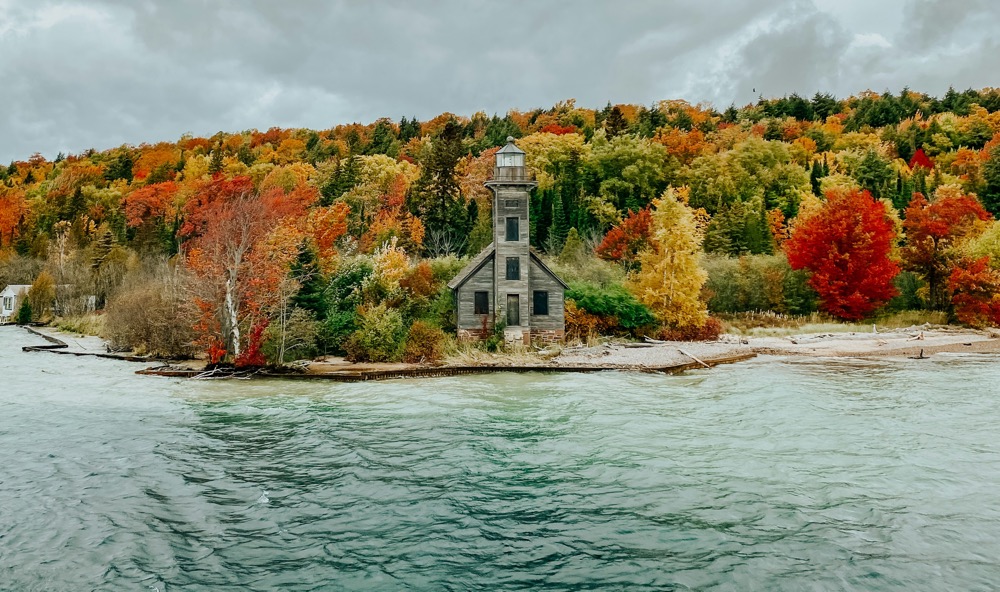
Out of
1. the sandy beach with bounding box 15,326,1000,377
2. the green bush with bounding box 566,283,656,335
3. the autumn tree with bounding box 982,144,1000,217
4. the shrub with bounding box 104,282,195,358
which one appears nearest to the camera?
the sandy beach with bounding box 15,326,1000,377

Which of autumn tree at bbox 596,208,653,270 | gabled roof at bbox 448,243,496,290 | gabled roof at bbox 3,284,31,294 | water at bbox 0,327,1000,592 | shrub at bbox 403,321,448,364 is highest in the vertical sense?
autumn tree at bbox 596,208,653,270

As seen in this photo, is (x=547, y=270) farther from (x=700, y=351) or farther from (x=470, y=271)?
(x=700, y=351)

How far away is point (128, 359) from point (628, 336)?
79.7ft

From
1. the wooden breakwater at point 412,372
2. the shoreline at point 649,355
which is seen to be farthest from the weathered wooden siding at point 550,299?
the wooden breakwater at point 412,372

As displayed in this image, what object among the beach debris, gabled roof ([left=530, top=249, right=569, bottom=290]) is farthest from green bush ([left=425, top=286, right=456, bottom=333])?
the beach debris

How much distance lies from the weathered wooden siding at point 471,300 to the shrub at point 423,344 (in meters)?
1.92

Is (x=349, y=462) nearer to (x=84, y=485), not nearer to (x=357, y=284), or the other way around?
(x=84, y=485)

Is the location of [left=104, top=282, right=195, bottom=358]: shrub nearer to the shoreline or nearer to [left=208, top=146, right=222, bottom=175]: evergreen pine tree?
the shoreline

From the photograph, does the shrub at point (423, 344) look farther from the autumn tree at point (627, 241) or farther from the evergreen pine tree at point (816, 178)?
the evergreen pine tree at point (816, 178)

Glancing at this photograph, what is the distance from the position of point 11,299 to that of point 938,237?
8326cm

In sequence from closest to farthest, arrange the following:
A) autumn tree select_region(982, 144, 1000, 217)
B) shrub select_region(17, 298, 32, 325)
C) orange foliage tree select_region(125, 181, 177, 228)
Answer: autumn tree select_region(982, 144, 1000, 217) < shrub select_region(17, 298, 32, 325) < orange foliage tree select_region(125, 181, 177, 228)

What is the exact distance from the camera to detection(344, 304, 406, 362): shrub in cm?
2606

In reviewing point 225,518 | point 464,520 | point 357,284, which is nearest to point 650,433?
point 464,520

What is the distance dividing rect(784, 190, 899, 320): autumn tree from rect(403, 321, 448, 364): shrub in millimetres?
24630
